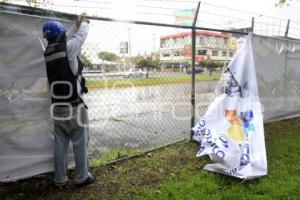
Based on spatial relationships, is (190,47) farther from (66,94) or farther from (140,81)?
(66,94)

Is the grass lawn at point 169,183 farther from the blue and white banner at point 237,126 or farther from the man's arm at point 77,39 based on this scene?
the man's arm at point 77,39

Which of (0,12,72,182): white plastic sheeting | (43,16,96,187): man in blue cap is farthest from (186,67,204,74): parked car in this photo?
(0,12,72,182): white plastic sheeting

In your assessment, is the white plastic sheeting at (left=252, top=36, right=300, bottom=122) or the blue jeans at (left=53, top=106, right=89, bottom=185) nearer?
the blue jeans at (left=53, top=106, right=89, bottom=185)

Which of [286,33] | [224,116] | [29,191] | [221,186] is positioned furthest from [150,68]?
[286,33]

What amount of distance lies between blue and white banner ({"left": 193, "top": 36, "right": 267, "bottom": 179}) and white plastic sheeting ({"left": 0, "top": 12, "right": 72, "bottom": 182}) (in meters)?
2.31

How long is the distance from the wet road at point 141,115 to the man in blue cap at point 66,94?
789 millimetres

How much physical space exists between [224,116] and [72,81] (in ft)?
7.86

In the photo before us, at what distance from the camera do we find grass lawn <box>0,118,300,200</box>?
3.38 meters

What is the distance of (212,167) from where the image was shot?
407 centimetres

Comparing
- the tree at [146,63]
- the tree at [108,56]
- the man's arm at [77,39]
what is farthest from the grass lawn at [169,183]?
the man's arm at [77,39]

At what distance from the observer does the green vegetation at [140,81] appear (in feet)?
13.2

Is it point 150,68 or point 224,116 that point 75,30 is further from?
point 224,116

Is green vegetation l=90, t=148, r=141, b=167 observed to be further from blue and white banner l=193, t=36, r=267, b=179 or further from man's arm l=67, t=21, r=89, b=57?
man's arm l=67, t=21, r=89, b=57

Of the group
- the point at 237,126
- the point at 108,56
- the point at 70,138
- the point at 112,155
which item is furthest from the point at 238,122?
the point at 70,138
